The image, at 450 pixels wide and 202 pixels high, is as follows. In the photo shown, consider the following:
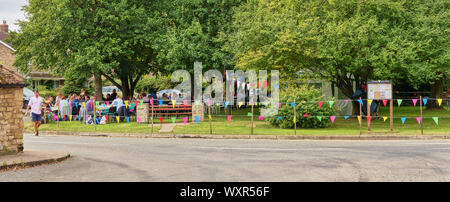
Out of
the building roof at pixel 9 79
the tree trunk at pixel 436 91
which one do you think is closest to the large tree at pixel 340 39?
the tree trunk at pixel 436 91

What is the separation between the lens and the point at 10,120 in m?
12.8

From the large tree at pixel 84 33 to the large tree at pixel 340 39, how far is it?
7983 millimetres

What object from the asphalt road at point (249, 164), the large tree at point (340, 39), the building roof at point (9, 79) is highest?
the large tree at point (340, 39)

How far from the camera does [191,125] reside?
23.3 m

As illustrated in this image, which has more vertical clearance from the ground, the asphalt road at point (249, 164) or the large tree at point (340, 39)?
the large tree at point (340, 39)

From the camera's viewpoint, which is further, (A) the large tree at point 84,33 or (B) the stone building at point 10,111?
(A) the large tree at point 84,33

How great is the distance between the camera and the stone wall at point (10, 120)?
1262cm

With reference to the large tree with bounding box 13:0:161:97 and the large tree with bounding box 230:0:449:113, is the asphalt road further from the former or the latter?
the large tree with bounding box 13:0:161:97

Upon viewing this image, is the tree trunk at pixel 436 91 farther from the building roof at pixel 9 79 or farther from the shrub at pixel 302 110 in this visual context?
the building roof at pixel 9 79

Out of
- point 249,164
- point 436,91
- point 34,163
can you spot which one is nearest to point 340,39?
point 249,164

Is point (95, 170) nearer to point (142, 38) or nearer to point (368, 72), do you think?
point (368, 72)

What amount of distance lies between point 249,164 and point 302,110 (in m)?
10.8
